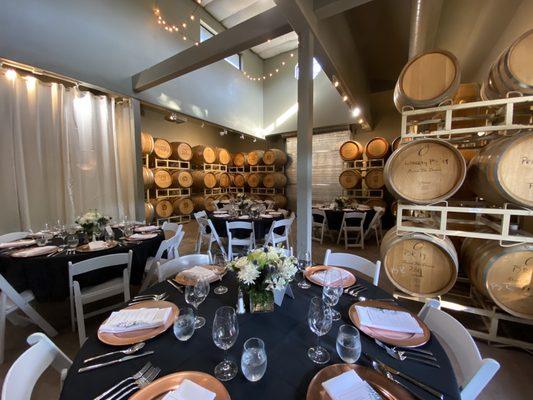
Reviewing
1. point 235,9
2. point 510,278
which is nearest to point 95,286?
point 510,278

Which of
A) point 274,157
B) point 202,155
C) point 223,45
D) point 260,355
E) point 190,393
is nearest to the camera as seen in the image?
point 190,393

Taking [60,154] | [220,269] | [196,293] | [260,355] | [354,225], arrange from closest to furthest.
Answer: [260,355] → [196,293] → [220,269] → [60,154] → [354,225]

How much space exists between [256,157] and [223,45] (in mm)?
5457

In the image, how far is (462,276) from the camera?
10.5 ft

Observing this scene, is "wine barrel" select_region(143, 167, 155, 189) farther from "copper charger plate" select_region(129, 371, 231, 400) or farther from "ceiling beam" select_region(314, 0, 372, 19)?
"copper charger plate" select_region(129, 371, 231, 400)

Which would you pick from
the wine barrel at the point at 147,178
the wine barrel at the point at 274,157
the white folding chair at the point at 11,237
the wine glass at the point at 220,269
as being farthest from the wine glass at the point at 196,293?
the wine barrel at the point at 274,157

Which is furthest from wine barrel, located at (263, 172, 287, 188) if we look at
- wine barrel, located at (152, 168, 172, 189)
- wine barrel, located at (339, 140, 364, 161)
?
wine barrel, located at (152, 168, 172, 189)

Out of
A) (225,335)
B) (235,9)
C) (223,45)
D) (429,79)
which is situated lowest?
(225,335)

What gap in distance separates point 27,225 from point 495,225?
644 cm

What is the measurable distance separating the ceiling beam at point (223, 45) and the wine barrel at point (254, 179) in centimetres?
510

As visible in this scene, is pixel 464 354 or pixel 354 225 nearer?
pixel 464 354

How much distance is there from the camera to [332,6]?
3.05m

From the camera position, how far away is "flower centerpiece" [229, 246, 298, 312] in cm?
117

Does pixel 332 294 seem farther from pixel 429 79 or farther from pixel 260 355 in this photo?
pixel 429 79
